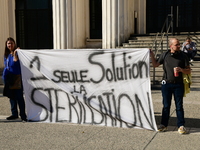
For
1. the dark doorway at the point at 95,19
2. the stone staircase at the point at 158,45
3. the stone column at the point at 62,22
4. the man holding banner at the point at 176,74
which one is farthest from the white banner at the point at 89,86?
the dark doorway at the point at 95,19

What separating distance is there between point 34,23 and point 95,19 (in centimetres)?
344

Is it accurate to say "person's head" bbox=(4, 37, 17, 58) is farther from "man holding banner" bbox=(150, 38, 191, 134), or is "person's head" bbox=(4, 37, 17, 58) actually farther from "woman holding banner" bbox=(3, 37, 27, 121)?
"man holding banner" bbox=(150, 38, 191, 134)

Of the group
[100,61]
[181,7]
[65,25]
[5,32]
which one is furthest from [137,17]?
[100,61]

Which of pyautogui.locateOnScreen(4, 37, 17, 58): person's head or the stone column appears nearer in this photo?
pyautogui.locateOnScreen(4, 37, 17, 58): person's head

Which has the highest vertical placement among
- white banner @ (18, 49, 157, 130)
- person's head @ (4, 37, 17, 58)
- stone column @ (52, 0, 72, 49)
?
stone column @ (52, 0, 72, 49)

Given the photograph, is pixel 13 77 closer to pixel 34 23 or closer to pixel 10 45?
pixel 10 45

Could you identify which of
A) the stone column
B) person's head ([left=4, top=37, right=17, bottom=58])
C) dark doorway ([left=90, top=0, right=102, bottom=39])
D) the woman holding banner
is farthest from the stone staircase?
person's head ([left=4, top=37, right=17, bottom=58])

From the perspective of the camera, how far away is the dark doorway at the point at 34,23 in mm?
17391

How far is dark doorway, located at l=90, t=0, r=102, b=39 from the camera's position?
16.6 meters

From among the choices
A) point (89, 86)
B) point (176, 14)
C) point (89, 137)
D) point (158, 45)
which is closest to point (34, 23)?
point (176, 14)

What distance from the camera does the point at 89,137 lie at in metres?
5.54

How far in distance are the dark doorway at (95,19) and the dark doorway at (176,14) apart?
2.50 meters

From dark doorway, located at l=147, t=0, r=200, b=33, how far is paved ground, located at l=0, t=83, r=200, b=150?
9949mm

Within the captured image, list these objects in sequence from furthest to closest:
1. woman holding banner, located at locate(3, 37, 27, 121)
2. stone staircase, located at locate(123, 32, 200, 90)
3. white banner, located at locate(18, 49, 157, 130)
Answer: stone staircase, located at locate(123, 32, 200, 90)
woman holding banner, located at locate(3, 37, 27, 121)
white banner, located at locate(18, 49, 157, 130)
